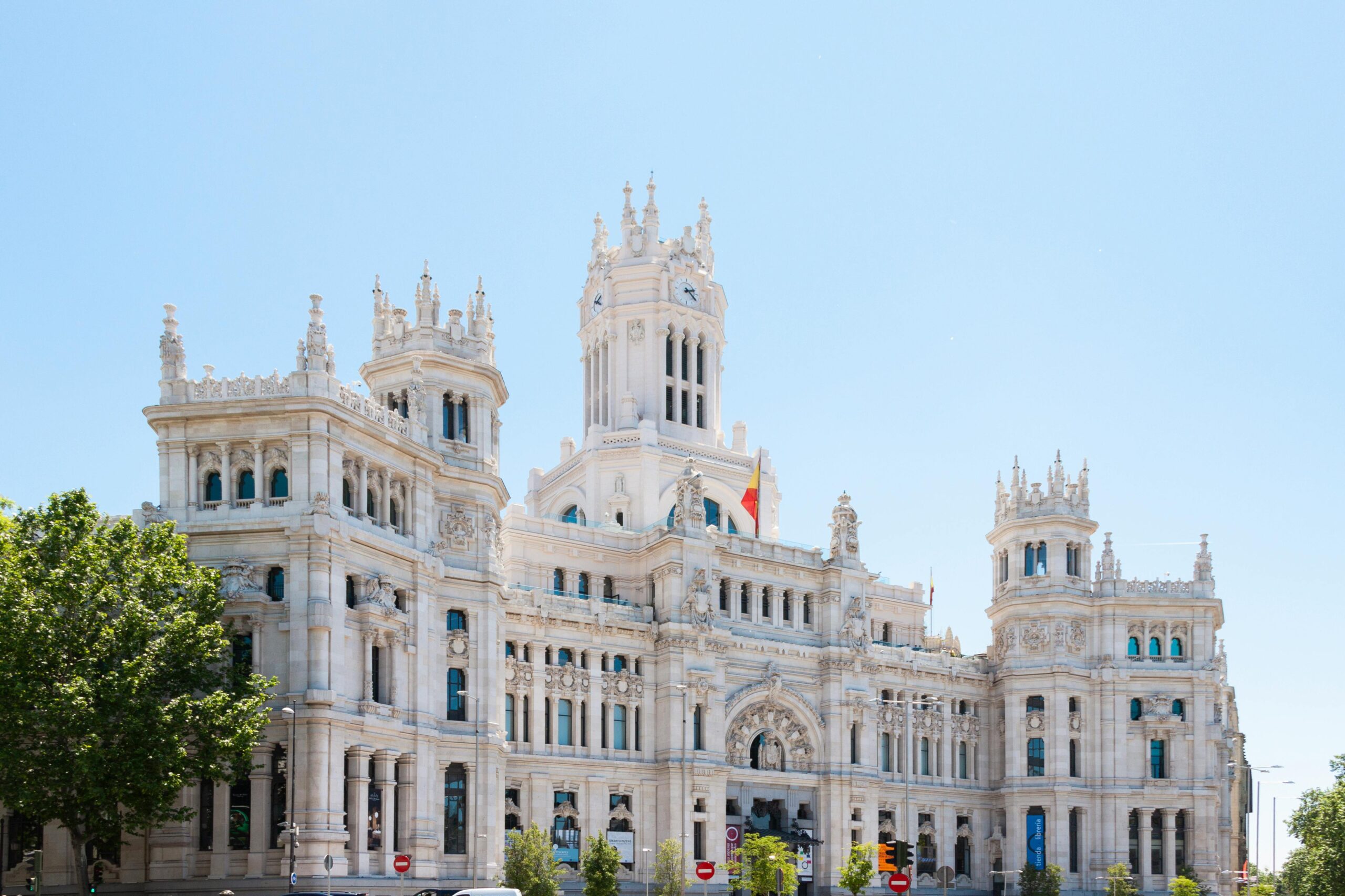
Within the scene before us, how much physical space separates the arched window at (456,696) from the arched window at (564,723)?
549 inches

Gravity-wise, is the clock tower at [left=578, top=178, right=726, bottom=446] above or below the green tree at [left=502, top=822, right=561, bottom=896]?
above

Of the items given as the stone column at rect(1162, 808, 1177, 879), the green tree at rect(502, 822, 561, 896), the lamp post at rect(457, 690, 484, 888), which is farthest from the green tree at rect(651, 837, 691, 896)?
the stone column at rect(1162, 808, 1177, 879)

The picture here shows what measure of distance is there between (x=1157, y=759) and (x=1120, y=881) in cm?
1160

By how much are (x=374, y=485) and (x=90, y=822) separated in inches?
796

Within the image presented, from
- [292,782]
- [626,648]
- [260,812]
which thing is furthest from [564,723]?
[260,812]

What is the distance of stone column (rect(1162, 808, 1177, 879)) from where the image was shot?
349 ft

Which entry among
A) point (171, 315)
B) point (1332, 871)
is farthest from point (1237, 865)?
point (171, 315)

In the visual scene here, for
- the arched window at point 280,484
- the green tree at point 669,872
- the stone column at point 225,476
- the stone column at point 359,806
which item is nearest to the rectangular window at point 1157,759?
the green tree at point 669,872

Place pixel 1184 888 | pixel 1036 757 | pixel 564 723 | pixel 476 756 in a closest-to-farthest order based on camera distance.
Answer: pixel 476 756 < pixel 564 723 < pixel 1184 888 < pixel 1036 757

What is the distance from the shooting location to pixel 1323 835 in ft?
287

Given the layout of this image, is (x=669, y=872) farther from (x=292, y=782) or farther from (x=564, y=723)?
(x=292, y=782)

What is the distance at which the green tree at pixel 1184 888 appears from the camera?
304 feet

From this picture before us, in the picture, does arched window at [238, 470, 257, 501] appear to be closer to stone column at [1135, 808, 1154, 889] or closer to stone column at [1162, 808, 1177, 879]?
stone column at [1135, 808, 1154, 889]

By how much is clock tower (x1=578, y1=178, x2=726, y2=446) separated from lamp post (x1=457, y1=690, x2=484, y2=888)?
35.4 meters
